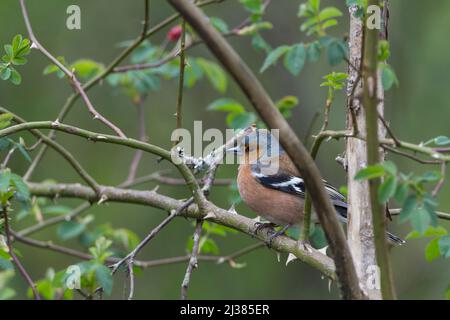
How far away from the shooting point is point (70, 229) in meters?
6.02

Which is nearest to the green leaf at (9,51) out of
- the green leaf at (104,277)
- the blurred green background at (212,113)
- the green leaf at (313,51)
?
the green leaf at (104,277)

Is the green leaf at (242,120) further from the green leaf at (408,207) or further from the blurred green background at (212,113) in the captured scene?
the blurred green background at (212,113)

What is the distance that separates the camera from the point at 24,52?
4.00 metres

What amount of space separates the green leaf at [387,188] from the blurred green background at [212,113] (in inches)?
295

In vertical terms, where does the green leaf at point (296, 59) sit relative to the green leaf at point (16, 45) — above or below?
below

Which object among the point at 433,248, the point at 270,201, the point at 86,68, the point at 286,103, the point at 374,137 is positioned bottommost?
the point at 433,248

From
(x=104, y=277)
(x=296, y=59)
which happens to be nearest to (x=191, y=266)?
(x=104, y=277)

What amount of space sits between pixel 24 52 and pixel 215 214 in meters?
1.60

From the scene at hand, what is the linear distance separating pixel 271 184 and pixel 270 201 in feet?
0.95

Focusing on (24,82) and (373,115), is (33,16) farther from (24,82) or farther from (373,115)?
(373,115)

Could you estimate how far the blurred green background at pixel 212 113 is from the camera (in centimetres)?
1026

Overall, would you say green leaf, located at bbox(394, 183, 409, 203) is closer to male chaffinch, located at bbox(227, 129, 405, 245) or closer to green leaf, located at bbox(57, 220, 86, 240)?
male chaffinch, located at bbox(227, 129, 405, 245)

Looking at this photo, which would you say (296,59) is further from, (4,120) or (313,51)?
(4,120)

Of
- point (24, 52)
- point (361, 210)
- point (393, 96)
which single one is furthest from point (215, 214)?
point (393, 96)
